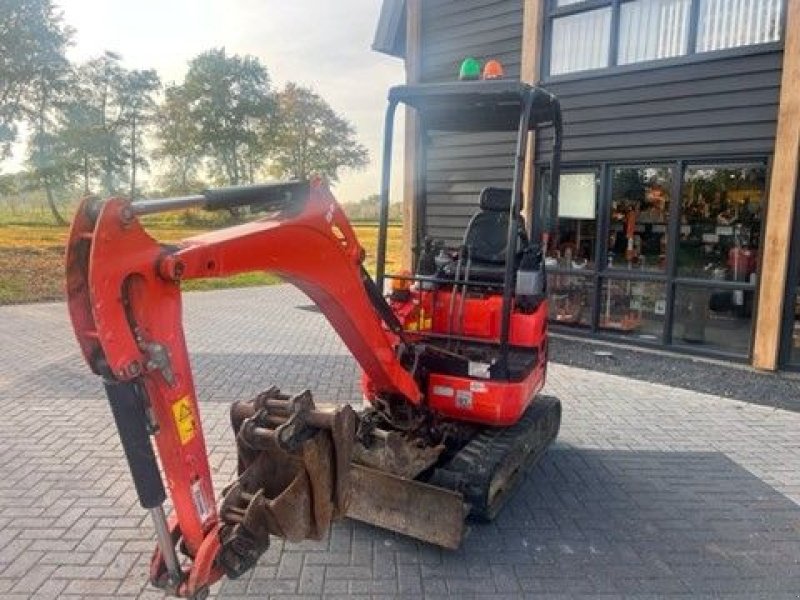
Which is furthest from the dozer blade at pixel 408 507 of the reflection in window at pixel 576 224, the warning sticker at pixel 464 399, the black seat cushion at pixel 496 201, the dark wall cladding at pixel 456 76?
the dark wall cladding at pixel 456 76

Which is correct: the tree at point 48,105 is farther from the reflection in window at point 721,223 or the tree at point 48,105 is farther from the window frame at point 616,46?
the reflection in window at point 721,223

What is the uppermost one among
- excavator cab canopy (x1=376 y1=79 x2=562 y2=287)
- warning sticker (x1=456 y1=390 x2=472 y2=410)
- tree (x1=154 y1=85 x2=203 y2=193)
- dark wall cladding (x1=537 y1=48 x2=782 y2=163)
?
tree (x1=154 y1=85 x2=203 y2=193)

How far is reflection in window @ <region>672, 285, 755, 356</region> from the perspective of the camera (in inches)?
307

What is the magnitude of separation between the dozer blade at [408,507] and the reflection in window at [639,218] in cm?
612

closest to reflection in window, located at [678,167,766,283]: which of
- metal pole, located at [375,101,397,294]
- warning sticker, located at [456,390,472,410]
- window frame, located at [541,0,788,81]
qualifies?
window frame, located at [541,0,788,81]

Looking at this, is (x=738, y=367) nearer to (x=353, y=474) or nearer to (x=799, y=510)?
(x=799, y=510)

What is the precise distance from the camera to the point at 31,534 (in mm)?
3650

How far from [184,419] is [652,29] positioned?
8.27 meters

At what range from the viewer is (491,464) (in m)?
3.73

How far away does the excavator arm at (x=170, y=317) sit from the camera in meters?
2.11

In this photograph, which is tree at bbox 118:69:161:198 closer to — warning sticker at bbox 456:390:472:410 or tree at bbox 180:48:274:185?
tree at bbox 180:48:274:185

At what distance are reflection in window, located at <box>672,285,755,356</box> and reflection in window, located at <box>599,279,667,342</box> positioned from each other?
232 mm

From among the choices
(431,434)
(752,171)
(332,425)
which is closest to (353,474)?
(431,434)

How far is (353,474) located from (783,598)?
2370mm
